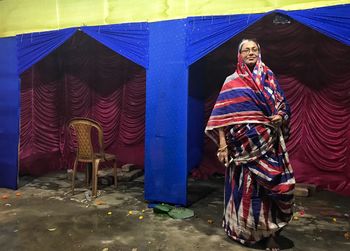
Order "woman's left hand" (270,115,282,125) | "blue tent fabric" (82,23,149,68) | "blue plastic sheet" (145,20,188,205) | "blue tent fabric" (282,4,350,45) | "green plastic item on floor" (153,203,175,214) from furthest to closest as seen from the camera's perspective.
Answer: "blue tent fabric" (82,23,149,68)
"blue plastic sheet" (145,20,188,205)
"green plastic item on floor" (153,203,175,214)
"blue tent fabric" (282,4,350,45)
"woman's left hand" (270,115,282,125)

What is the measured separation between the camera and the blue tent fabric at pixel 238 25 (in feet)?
11.5

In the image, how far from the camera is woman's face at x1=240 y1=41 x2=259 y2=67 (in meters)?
3.23

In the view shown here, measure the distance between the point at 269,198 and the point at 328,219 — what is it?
1411 mm

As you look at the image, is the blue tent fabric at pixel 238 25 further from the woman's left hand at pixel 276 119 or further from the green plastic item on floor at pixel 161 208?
the green plastic item on floor at pixel 161 208

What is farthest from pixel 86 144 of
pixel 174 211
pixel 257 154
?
pixel 257 154

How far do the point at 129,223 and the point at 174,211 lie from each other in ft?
1.90

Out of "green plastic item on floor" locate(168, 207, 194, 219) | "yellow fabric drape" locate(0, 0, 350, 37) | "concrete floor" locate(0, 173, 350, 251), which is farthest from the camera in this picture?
"green plastic item on floor" locate(168, 207, 194, 219)

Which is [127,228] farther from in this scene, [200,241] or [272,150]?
[272,150]

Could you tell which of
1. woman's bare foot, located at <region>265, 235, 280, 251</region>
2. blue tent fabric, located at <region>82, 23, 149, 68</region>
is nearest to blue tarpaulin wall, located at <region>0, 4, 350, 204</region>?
blue tent fabric, located at <region>82, 23, 149, 68</region>

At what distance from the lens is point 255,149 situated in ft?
10.4

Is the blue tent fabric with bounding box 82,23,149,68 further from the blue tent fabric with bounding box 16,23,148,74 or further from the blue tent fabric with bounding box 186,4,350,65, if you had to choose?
the blue tent fabric with bounding box 186,4,350,65

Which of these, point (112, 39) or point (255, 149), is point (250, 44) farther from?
point (112, 39)

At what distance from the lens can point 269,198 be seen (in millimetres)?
3195

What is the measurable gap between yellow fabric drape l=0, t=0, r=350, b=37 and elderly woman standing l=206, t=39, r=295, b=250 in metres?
0.96
